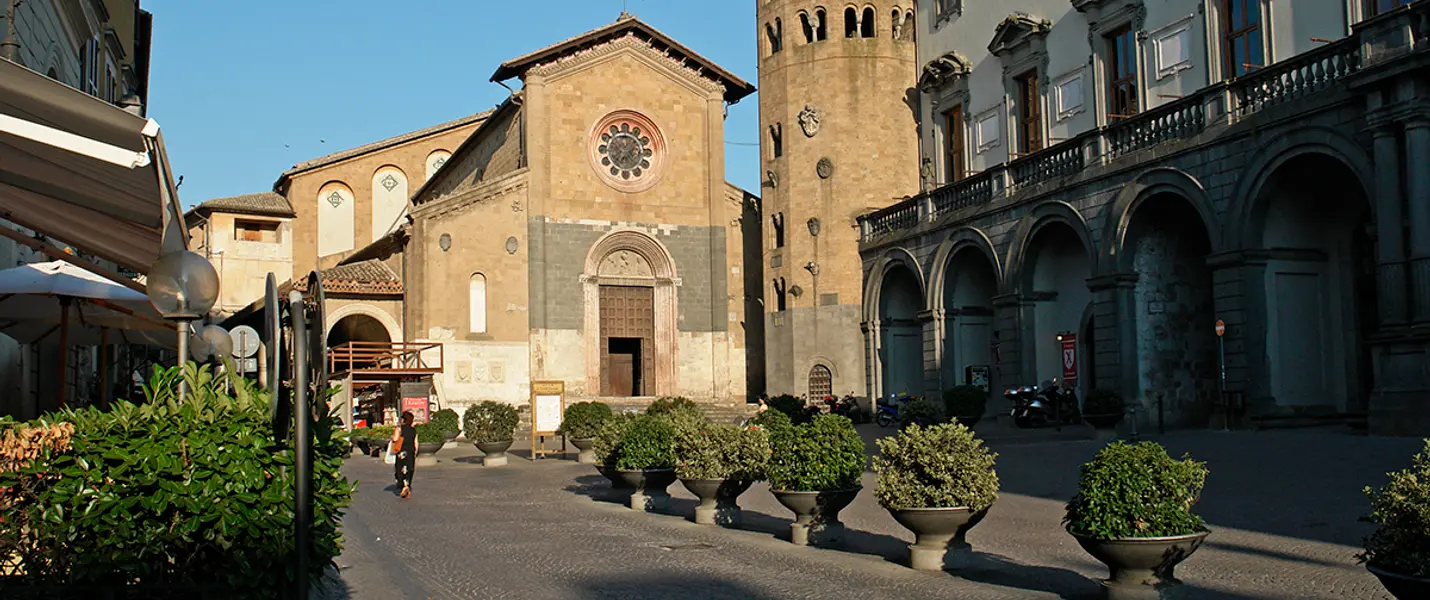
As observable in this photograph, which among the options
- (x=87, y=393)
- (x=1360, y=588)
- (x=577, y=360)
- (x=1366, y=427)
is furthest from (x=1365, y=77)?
(x=577, y=360)

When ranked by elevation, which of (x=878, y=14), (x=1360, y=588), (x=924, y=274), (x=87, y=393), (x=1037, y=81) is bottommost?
(x=1360, y=588)

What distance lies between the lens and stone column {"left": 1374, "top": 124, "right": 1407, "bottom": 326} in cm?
1838

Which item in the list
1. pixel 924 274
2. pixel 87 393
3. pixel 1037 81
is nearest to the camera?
pixel 87 393

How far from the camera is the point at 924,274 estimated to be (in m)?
33.8

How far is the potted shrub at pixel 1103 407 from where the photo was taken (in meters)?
22.4

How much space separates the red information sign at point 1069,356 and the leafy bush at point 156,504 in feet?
73.9

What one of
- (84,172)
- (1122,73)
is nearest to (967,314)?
(1122,73)

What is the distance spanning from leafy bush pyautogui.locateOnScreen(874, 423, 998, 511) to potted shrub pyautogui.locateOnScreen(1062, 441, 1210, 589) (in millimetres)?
1820

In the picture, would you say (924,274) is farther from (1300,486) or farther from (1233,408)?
(1300,486)

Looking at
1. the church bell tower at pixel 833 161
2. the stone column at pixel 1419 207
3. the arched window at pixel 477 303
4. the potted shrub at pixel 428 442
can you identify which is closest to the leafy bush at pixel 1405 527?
the stone column at pixel 1419 207

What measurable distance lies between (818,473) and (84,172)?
736 centimetres

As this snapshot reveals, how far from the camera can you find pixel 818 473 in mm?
12453

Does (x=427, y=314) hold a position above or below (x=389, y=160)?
below

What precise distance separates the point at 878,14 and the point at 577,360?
49.1 feet
